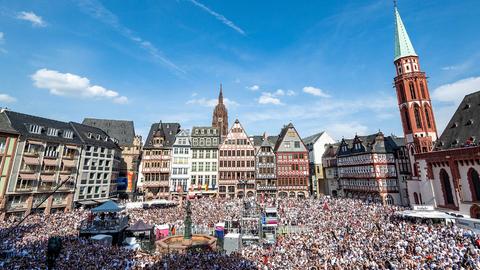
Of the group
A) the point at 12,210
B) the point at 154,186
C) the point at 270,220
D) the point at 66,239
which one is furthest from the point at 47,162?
the point at 270,220

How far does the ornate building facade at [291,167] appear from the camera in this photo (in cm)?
5612

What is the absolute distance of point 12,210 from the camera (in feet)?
121

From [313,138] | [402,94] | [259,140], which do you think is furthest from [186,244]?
[313,138]

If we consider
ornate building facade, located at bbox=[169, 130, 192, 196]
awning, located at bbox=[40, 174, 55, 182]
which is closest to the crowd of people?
awning, located at bbox=[40, 174, 55, 182]

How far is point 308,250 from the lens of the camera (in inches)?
871

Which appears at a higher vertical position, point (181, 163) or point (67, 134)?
point (67, 134)

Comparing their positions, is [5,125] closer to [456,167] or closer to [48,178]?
[48,178]

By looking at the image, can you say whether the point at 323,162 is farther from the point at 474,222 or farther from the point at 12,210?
the point at 12,210

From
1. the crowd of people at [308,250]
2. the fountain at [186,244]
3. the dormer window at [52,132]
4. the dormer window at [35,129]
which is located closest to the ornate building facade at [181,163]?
the dormer window at [52,132]

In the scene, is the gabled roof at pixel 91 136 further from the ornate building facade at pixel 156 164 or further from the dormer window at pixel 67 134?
the ornate building facade at pixel 156 164

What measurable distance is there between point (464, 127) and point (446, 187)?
9.69m

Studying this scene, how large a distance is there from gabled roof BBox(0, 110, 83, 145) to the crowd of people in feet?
49.7

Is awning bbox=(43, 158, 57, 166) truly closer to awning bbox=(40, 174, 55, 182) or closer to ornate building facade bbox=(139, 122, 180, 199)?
awning bbox=(40, 174, 55, 182)

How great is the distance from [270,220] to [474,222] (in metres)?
21.3
